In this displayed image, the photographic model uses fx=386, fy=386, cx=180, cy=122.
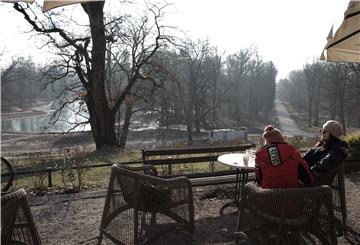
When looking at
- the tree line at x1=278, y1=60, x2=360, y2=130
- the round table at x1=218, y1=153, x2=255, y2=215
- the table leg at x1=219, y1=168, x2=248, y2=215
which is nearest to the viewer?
the round table at x1=218, y1=153, x2=255, y2=215

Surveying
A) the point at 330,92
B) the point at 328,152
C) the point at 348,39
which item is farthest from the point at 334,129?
the point at 330,92

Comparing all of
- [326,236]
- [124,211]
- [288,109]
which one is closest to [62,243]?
[124,211]

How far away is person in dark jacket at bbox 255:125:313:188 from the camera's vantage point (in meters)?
4.05

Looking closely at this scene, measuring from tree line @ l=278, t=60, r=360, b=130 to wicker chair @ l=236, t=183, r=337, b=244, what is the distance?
34.2 metres

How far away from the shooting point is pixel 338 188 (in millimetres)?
4949

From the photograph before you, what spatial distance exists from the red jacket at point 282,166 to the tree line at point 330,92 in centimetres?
3390

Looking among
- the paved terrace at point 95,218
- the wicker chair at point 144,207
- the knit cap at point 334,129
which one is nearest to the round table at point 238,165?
the paved terrace at point 95,218

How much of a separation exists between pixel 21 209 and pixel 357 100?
1846 inches

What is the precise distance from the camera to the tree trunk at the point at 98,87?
19.3 metres

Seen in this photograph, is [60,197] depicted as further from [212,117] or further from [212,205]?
[212,117]

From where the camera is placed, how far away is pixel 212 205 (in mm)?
6434

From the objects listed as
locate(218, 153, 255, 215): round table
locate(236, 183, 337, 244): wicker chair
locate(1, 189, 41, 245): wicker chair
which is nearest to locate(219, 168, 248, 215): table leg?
locate(218, 153, 255, 215): round table

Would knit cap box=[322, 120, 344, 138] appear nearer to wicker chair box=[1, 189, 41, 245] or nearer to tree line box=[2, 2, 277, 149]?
wicker chair box=[1, 189, 41, 245]

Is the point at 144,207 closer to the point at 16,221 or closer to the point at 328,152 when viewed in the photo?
the point at 16,221
